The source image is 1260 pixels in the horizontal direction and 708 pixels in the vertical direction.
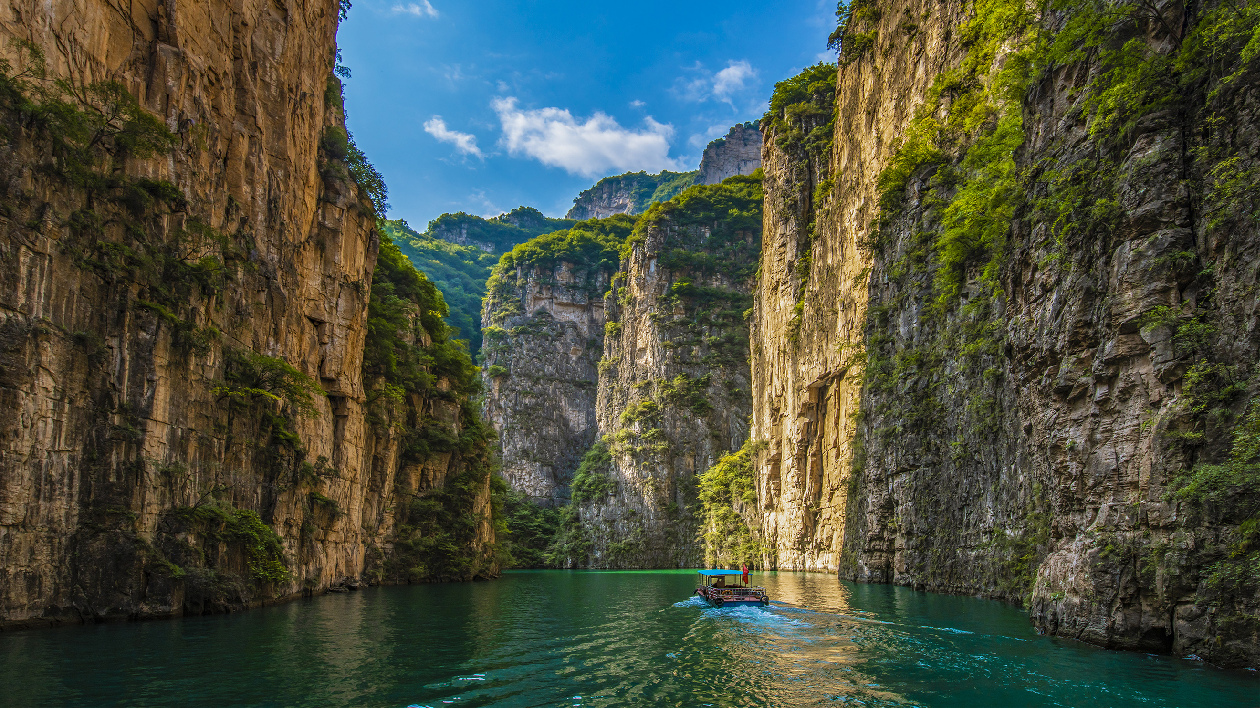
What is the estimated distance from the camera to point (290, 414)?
29.2 m

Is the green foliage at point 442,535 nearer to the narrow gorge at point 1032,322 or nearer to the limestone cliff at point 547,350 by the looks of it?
the narrow gorge at point 1032,322

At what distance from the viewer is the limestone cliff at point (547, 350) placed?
101000 millimetres

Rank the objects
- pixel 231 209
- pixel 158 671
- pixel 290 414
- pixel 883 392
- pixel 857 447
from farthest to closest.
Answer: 1. pixel 857 447
2. pixel 883 392
3. pixel 290 414
4. pixel 231 209
5. pixel 158 671

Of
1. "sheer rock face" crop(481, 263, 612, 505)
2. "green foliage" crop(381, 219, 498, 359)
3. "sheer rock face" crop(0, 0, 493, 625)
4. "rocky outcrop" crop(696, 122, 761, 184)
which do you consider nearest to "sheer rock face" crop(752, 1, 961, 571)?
"sheer rock face" crop(0, 0, 493, 625)

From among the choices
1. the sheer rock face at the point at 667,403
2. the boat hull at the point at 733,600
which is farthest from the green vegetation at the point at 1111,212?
the sheer rock face at the point at 667,403

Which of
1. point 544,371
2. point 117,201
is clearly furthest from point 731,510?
point 117,201

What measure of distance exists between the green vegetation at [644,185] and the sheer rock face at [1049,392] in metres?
113

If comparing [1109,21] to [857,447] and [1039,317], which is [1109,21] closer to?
[1039,317]

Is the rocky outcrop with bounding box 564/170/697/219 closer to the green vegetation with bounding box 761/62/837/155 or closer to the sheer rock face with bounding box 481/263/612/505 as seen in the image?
the sheer rock face with bounding box 481/263/612/505

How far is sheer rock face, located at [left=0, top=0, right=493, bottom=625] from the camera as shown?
58.3ft

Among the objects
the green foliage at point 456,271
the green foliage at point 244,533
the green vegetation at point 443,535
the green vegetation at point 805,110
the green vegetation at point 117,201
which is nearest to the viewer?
the green vegetation at point 117,201

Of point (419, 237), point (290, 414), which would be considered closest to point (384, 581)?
point (290, 414)

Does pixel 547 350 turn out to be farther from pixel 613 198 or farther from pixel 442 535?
pixel 613 198

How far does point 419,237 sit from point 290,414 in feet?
390
